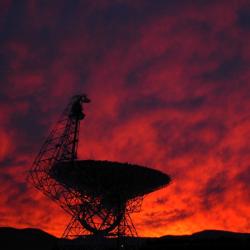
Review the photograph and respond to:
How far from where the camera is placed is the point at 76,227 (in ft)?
219

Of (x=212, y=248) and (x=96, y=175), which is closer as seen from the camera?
(x=96, y=175)

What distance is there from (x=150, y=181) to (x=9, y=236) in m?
148

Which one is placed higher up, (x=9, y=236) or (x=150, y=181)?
(x=9, y=236)

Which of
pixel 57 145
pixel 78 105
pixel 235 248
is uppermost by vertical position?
pixel 78 105

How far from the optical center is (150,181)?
2542 inches

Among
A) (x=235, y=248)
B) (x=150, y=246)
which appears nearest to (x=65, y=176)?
(x=150, y=246)

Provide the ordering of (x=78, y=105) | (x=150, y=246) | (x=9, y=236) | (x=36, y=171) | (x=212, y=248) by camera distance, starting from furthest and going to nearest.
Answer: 1. (x=9, y=236)
2. (x=150, y=246)
3. (x=212, y=248)
4. (x=78, y=105)
5. (x=36, y=171)

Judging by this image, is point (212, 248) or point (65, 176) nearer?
point (65, 176)

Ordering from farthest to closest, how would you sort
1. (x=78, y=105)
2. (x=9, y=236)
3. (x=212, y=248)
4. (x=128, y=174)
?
(x=9, y=236), (x=212, y=248), (x=78, y=105), (x=128, y=174)

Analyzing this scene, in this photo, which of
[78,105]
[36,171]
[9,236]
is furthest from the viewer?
[9,236]

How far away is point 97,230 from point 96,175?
9064 mm

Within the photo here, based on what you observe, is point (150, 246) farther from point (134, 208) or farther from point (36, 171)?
point (36, 171)

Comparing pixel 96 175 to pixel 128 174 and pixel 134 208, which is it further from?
pixel 134 208

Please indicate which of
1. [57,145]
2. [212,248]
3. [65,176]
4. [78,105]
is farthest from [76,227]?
[212,248]
